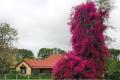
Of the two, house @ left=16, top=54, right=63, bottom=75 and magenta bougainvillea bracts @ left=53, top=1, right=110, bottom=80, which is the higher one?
house @ left=16, top=54, right=63, bottom=75

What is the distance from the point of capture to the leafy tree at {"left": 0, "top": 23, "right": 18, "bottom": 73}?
68500 millimetres

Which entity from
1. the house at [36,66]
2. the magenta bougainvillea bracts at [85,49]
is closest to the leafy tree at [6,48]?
the house at [36,66]

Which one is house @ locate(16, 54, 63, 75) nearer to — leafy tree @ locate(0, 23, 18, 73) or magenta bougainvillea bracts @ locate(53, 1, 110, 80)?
leafy tree @ locate(0, 23, 18, 73)

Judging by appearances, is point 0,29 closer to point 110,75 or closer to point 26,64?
point 26,64

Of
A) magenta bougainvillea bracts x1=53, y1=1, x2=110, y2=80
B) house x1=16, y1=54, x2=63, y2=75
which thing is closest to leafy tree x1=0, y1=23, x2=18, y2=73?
house x1=16, y1=54, x2=63, y2=75

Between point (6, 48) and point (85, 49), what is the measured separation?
46.2m

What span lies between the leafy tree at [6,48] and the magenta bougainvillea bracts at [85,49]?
146 feet

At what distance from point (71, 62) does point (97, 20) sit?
297 centimetres

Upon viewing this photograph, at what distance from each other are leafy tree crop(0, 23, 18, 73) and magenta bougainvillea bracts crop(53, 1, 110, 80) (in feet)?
146

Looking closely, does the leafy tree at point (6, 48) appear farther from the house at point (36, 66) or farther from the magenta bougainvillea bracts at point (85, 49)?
the magenta bougainvillea bracts at point (85, 49)

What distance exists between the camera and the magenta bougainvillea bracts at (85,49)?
23.4m

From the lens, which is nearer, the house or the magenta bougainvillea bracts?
the magenta bougainvillea bracts

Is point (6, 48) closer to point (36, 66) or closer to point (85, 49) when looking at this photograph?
point (36, 66)

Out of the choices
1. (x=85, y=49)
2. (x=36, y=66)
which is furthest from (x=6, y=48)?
(x=85, y=49)
